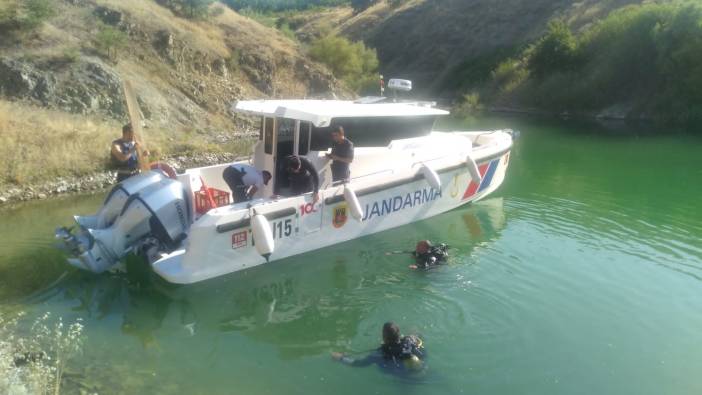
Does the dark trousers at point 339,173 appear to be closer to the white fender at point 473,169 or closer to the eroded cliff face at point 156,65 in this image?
the white fender at point 473,169

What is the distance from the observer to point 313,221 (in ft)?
27.9

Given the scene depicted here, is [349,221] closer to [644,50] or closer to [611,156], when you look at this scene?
[611,156]

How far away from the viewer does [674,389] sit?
5.61m

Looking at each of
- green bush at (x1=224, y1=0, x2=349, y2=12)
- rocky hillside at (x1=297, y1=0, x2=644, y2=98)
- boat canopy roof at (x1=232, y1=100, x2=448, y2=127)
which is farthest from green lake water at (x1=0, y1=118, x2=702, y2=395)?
green bush at (x1=224, y1=0, x2=349, y2=12)

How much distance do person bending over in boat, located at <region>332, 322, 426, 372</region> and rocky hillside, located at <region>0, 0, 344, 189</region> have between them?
9.33 meters

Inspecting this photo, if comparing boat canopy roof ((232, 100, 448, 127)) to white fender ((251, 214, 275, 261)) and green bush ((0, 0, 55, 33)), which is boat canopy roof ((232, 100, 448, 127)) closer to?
white fender ((251, 214, 275, 261))

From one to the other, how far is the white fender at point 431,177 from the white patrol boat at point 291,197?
2cm

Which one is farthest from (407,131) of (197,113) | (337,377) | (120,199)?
(197,113)

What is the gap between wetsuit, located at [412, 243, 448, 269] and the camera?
8.24 m

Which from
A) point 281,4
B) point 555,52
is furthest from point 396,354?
point 281,4

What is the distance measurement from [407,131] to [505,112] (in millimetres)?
28643

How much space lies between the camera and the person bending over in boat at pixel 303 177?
8305mm

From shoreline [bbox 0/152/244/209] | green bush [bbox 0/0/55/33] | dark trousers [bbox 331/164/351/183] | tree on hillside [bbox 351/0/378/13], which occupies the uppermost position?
tree on hillside [bbox 351/0/378/13]

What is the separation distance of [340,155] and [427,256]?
1.97 meters
